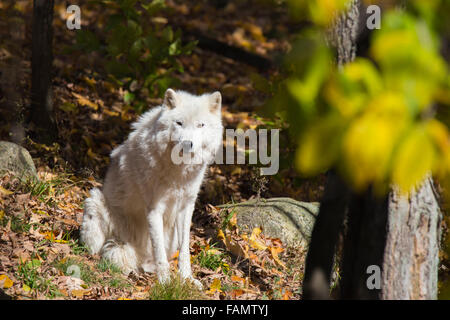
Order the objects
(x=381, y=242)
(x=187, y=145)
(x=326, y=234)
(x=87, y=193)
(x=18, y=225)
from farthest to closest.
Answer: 1. (x=87, y=193)
2. (x=18, y=225)
3. (x=187, y=145)
4. (x=326, y=234)
5. (x=381, y=242)

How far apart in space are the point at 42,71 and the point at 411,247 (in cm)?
547

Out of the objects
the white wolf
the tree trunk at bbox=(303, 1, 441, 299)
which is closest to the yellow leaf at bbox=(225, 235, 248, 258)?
the white wolf

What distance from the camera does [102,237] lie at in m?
5.04

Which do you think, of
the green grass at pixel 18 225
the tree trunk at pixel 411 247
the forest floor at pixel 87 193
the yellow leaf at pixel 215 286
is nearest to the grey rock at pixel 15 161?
the forest floor at pixel 87 193

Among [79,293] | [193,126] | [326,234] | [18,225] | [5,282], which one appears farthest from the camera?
[18,225]

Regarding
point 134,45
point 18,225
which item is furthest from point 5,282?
point 134,45

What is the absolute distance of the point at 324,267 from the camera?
3.11m

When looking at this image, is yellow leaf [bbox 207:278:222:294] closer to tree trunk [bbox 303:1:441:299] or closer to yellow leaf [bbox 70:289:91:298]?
yellow leaf [bbox 70:289:91:298]

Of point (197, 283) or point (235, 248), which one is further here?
point (235, 248)

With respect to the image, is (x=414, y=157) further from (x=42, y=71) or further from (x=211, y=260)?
(x=42, y=71)

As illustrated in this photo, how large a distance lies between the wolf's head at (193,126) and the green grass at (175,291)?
112 centimetres

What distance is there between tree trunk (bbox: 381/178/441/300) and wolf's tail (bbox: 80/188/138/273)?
2.85m

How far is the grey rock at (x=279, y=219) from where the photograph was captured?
5.59 meters

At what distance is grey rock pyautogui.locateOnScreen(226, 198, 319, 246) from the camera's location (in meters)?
5.59
